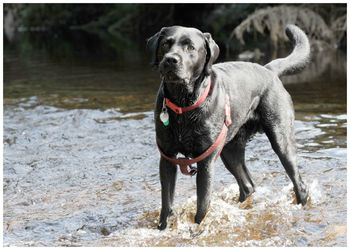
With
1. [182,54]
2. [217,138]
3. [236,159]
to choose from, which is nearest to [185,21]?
[236,159]

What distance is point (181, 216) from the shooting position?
4668 millimetres

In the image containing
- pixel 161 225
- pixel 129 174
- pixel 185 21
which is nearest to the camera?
pixel 161 225

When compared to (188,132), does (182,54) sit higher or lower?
higher

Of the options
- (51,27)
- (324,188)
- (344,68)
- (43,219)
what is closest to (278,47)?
(344,68)

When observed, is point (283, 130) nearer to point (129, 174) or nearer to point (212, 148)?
point (212, 148)

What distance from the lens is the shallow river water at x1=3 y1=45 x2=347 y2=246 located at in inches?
171

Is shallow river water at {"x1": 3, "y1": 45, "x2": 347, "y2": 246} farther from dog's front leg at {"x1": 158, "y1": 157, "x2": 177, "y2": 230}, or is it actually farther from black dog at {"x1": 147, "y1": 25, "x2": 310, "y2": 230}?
black dog at {"x1": 147, "y1": 25, "x2": 310, "y2": 230}

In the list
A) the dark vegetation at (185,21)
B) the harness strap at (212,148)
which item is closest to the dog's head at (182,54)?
the harness strap at (212,148)

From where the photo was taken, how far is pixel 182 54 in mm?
3572

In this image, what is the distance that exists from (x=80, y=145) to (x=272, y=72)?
346 centimetres

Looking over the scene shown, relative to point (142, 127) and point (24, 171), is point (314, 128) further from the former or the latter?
point (24, 171)

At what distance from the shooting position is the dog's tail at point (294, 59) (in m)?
5.02

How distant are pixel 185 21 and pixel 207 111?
97.7ft

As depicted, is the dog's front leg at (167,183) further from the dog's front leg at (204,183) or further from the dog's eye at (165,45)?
the dog's eye at (165,45)
